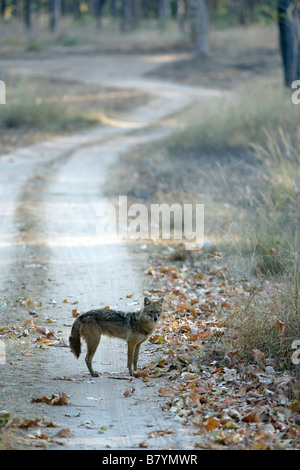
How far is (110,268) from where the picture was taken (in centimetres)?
1023

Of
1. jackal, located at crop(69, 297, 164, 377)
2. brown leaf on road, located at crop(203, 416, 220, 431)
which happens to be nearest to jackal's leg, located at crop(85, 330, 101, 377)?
jackal, located at crop(69, 297, 164, 377)

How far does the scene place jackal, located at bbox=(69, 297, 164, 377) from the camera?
652cm

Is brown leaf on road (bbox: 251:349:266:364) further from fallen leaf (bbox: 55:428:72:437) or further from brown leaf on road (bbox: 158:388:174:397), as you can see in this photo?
fallen leaf (bbox: 55:428:72:437)

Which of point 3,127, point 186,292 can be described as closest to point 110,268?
point 186,292

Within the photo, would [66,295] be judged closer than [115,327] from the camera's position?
No

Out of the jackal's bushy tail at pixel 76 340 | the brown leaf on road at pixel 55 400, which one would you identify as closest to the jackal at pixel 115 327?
the jackal's bushy tail at pixel 76 340

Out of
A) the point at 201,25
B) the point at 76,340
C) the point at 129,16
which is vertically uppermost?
the point at 129,16
